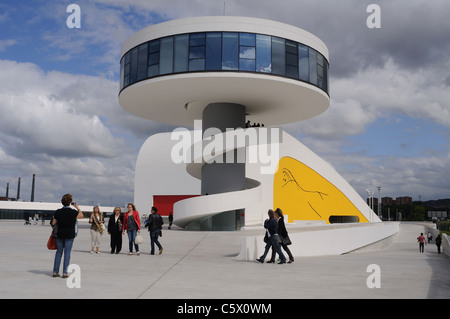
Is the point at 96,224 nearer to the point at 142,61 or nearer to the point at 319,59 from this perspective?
the point at 142,61

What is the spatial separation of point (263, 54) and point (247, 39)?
1.22 meters

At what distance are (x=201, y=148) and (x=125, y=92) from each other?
6.45 metres

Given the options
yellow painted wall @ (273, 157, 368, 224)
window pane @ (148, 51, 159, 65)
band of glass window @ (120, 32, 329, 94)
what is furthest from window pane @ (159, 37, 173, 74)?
yellow painted wall @ (273, 157, 368, 224)

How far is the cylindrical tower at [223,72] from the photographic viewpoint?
83.9 feet

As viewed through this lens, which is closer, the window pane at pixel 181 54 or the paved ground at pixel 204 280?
the paved ground at pixel 204 280

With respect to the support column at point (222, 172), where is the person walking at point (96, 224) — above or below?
Answer: below

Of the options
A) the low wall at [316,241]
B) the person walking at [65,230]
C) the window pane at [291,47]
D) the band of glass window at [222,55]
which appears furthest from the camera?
the window pane at [291,47]

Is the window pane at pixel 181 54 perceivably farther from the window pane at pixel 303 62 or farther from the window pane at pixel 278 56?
the window pane at pixel 303 62

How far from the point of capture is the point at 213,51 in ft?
83.7

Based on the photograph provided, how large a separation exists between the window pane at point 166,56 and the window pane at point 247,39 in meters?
4.00

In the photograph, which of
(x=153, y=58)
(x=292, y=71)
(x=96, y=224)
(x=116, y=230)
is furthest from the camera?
(x=153, y=58)

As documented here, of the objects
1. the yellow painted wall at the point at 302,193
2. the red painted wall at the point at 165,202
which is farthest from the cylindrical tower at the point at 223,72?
the red painted wall at the point at 165,202

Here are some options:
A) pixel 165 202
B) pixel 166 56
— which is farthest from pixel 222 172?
pixel 165 202
